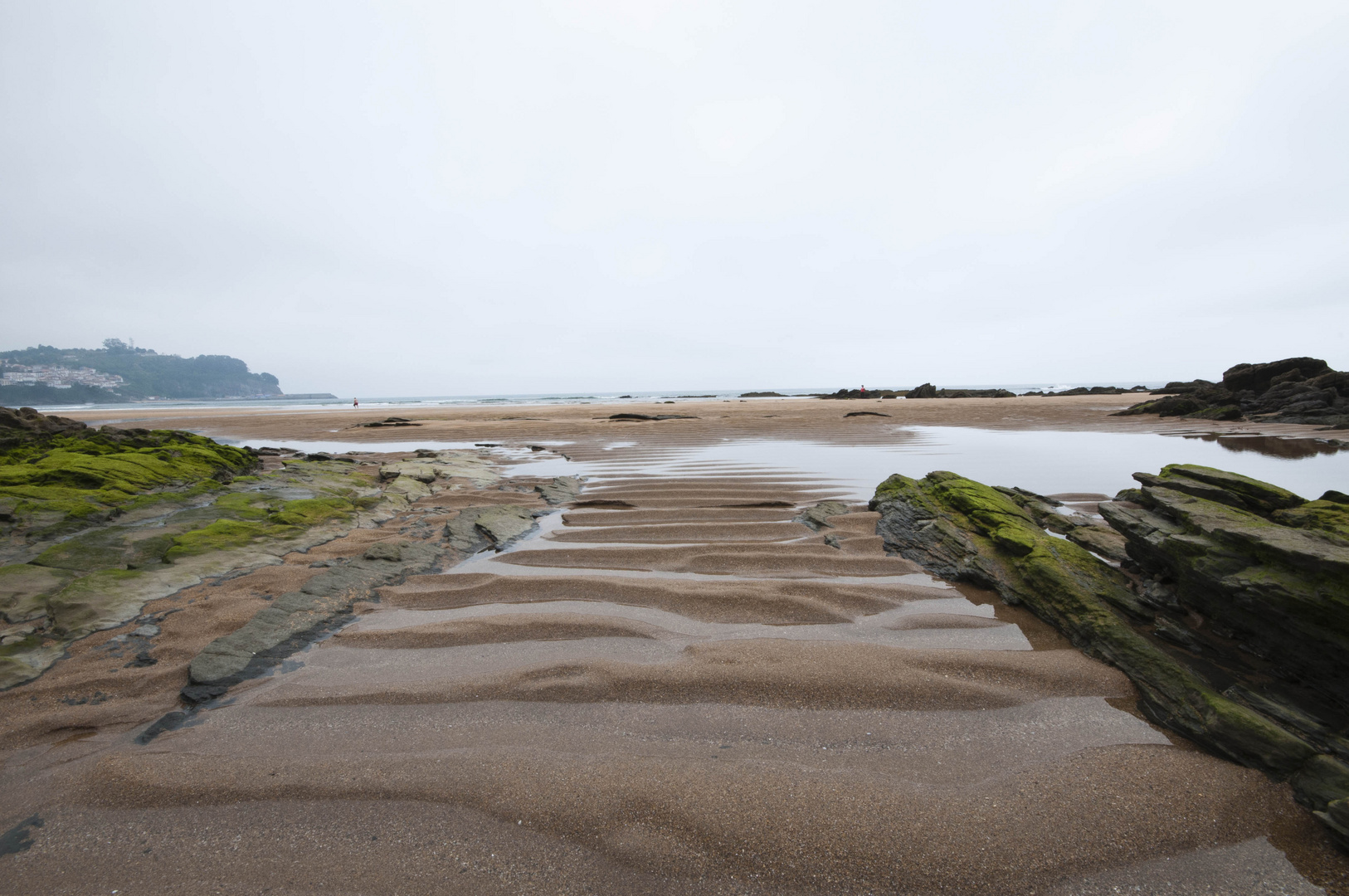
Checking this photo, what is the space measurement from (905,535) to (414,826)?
5167mm

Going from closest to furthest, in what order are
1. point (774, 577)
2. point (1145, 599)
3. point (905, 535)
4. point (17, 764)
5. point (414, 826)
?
point (414, 826)
point (17, 764)
point (1145, 599)
point (774, 577)
point (905, 535)

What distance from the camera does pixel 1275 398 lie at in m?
23.4

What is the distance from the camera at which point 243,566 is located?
5113mm

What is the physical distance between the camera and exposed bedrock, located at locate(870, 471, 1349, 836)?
2.39 metres

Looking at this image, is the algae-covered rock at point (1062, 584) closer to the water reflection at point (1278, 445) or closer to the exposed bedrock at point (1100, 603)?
the exposed bedrock at point (1100, 603)

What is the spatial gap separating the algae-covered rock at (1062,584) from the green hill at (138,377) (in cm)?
14261

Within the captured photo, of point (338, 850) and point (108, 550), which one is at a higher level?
point (108, 550)

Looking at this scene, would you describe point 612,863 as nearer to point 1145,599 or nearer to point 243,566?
point 1145,599

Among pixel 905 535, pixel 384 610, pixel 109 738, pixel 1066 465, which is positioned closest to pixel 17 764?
pixel 109 738

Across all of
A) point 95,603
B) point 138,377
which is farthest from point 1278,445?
point 138,377

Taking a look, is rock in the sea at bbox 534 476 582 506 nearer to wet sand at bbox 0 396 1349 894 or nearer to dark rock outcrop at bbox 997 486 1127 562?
wet sand at bbox 0 396 1349 894

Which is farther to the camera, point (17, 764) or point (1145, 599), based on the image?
point (1145, 599)

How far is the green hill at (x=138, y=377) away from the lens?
333 ft

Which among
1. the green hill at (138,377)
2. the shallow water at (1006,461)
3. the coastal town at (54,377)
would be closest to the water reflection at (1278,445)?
the shallow water at (1006,461)
